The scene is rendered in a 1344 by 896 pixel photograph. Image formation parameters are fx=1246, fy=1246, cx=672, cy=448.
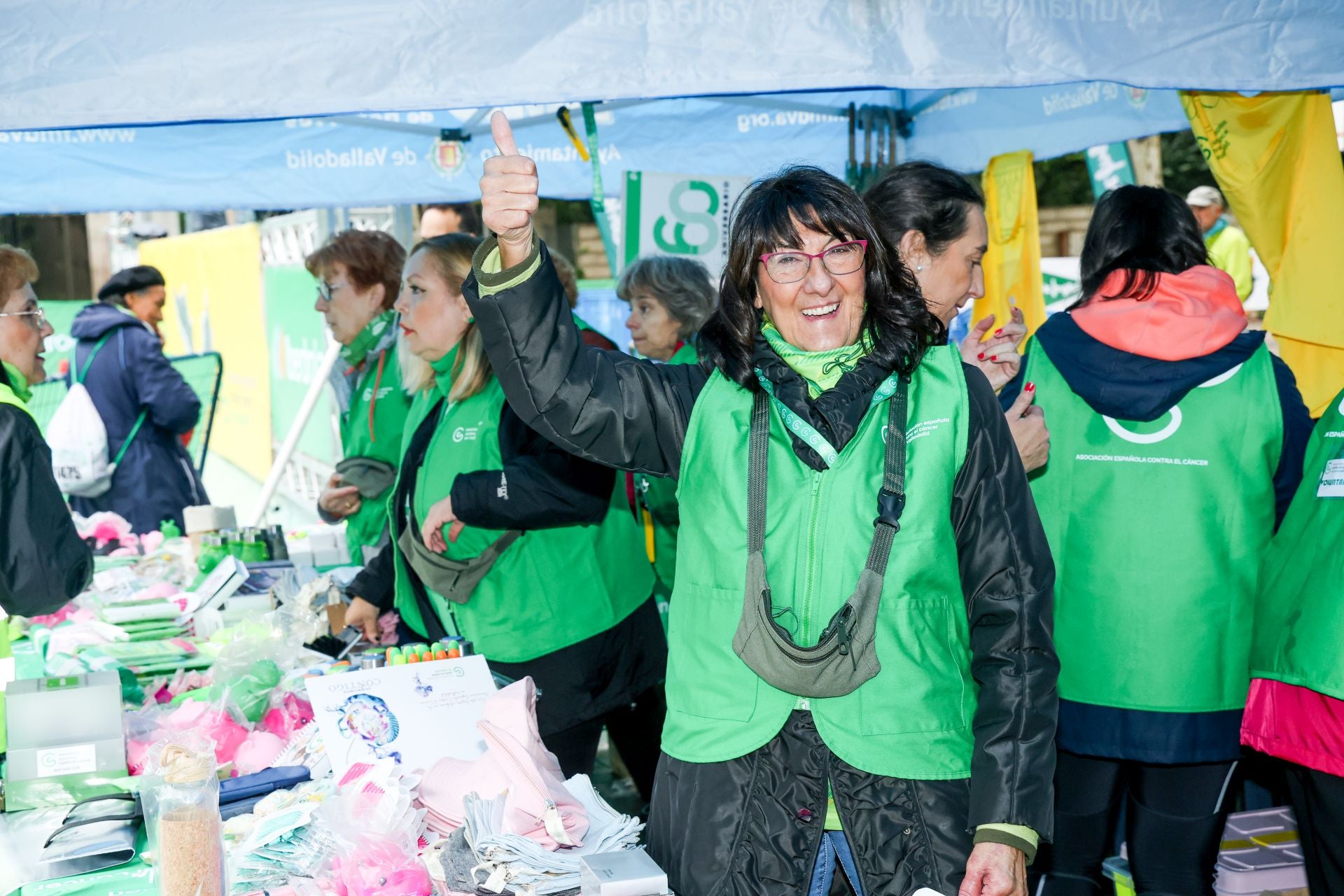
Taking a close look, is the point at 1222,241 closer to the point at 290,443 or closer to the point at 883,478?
the point at 290,443

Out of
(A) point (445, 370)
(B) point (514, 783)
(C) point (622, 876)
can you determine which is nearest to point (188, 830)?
(B) point (514, 783)

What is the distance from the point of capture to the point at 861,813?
1.74 meters

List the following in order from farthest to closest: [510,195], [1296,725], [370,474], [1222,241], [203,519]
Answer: [1222,241] < [203,519] < [370,474] < [1296,725] < [510,195]

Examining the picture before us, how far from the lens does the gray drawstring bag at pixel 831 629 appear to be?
170 cm

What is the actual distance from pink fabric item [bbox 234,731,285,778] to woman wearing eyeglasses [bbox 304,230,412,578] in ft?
4.56

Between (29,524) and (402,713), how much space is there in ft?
3.11

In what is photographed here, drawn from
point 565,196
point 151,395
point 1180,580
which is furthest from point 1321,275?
point 151,395

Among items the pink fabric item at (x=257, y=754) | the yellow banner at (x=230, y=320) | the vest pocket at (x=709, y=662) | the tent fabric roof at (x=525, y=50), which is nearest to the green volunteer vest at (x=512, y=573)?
the pink fabric item at (x=257, y=754)

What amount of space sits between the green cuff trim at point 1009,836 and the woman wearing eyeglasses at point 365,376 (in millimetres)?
2621

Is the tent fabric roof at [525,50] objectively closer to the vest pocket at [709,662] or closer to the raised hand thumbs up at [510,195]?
the raised hand thumbs up at [510,195]

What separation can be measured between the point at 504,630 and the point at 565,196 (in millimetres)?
3992

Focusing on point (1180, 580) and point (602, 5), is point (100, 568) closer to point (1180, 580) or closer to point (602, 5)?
point (602, 5)

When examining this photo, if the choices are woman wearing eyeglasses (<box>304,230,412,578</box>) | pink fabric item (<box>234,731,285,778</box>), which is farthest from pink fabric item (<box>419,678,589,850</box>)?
woman wearing eyeglasses (<box>304,230,412,578</box>)

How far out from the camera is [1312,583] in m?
2.45
